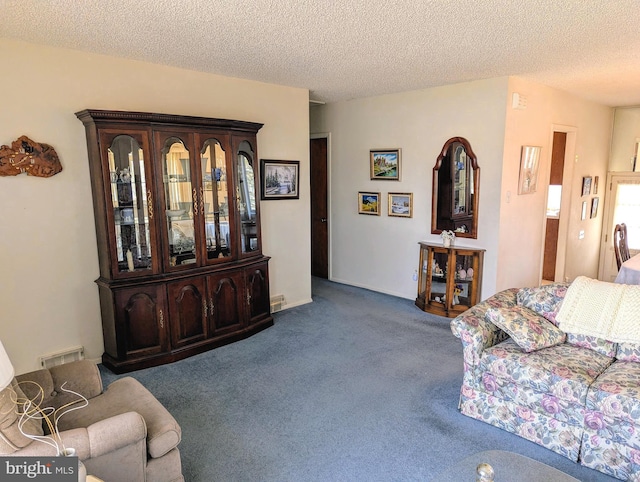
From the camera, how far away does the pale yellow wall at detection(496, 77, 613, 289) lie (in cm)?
435

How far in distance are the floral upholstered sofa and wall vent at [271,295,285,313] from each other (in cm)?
246

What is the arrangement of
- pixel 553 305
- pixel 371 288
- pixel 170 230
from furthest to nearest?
pixel 371 288 < pixel 170 230 < pixel 553 305

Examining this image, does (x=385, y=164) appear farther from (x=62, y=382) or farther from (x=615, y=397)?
(x=62, y=382)

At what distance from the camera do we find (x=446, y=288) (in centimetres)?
457

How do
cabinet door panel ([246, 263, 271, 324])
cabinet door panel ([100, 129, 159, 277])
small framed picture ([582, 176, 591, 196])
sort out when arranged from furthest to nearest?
→ 1. small framed picture ([582, 176, 591, 196])
2. cabinet door panel ([246, 263, 271, 324])
3. cabinet door panel ([100, 129, 159, 277])

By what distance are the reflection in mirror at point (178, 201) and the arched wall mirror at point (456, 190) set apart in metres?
2.72

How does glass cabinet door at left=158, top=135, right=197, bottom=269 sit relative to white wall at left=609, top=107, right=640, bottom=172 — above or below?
below

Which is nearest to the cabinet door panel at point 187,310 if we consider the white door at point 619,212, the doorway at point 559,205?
the doorway at point 559,205

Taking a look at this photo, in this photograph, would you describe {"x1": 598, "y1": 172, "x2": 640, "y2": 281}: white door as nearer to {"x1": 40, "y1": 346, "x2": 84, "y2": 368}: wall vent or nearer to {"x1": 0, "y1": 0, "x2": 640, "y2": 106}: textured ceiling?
{"x1": 0, "y1": 0, "x2": 640, "y2": 106}: textured ceiling

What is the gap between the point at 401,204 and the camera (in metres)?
5.11

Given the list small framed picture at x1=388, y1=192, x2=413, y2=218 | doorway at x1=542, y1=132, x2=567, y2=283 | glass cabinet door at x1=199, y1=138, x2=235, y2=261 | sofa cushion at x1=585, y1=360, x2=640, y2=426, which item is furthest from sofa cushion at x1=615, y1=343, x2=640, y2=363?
doorway at x1=542, y1=132, x2=567, y2=283

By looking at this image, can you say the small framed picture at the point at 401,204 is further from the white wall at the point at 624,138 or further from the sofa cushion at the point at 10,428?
the sofa cushion at the point at 10,428

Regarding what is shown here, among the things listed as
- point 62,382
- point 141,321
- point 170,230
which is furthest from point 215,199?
point 62,382

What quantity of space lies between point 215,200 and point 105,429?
2.30m
